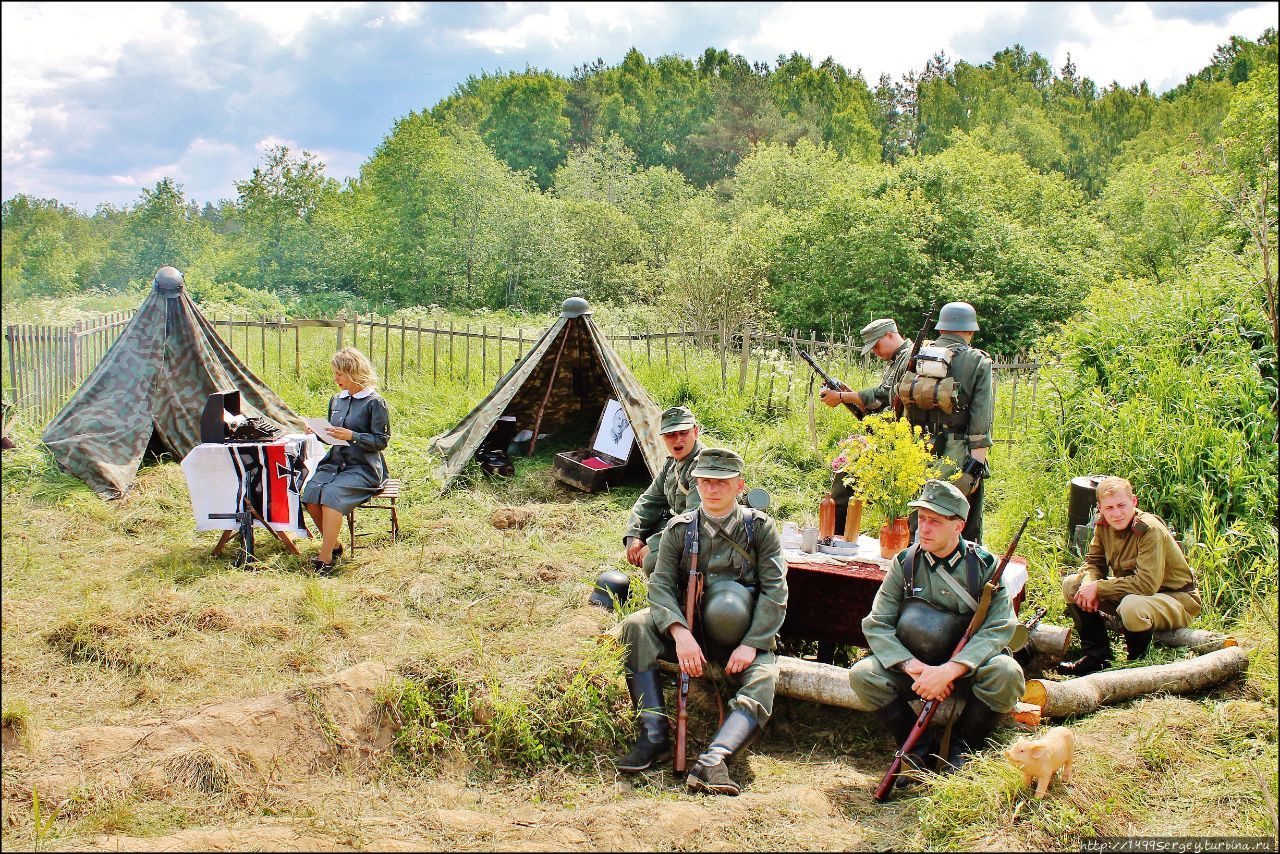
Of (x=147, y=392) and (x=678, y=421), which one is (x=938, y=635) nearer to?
(x=678, y=421)

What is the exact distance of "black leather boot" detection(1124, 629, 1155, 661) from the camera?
15.8ft

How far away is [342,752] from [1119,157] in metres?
40.6

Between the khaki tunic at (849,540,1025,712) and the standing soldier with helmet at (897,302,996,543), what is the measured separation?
169 cm

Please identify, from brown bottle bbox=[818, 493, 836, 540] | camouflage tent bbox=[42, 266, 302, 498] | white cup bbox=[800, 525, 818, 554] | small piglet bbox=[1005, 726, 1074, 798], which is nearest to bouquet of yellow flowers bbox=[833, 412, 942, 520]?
brown bottle bbox=[818, 493, 836, 540]

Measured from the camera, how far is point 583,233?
1203 inches

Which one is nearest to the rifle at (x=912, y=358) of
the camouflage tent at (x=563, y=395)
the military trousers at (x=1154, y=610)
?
the military trousers at (x=1154, y=610)

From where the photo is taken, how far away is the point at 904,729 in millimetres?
3996

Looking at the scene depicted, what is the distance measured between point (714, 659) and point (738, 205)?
2777 cm

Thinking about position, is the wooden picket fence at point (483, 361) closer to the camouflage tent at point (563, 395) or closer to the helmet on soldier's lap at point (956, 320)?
the camouflage tent at point (563, 395)

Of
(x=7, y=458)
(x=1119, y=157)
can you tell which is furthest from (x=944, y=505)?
(x=1119, y=157)

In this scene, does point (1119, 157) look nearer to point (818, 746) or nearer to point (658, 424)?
point (658, 424)

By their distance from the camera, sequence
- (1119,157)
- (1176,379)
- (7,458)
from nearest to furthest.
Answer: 1. (1176,379)
2. (7,458)
3. (1119,157)

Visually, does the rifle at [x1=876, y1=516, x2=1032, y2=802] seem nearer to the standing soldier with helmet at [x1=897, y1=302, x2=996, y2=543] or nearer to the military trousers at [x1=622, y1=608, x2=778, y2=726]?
the military trousers at [x1=622, y1=608, x2=778, y2=726]

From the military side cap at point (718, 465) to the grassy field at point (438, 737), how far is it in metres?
0.94
